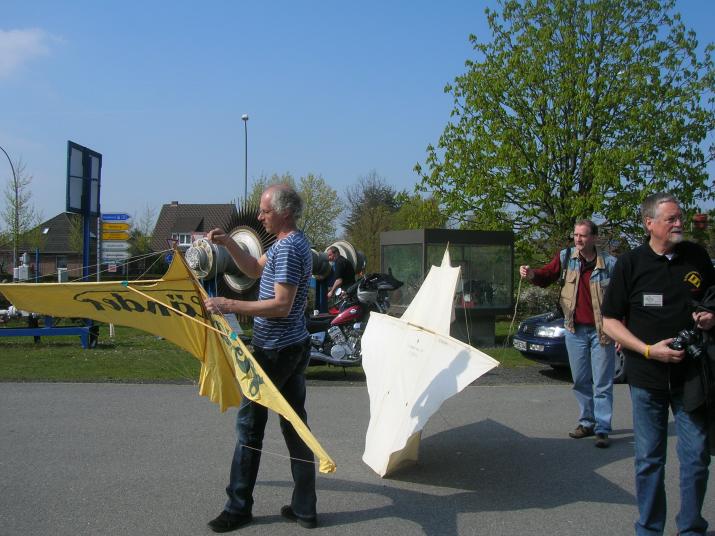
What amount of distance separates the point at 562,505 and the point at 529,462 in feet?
3.06

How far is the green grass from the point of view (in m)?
8.91

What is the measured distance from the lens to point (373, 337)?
508cm

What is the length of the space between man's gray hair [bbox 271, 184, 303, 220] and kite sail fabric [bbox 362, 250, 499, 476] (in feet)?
4.39

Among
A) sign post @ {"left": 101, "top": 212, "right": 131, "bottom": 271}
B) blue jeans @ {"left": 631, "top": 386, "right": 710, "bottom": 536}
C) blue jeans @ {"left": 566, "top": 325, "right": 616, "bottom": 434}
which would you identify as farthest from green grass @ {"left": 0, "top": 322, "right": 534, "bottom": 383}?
blue jeans @ {"left": 631, "top": 386, "right": 710, "bottom": 536}

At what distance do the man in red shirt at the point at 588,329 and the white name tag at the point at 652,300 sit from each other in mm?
2281

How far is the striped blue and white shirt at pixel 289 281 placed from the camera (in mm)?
3850

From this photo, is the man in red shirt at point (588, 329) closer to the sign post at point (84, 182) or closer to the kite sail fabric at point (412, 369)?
the kite sail fabric at point (412, 369)

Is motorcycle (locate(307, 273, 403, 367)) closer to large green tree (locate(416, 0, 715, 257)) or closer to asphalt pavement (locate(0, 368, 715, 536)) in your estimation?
asphalt pavement (locate(0, 368, 715, 536))

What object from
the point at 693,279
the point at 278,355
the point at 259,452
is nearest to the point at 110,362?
the point at 259,452

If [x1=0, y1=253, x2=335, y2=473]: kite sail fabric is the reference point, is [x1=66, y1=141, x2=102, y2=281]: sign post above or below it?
above

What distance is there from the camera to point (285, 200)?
13.0 ft

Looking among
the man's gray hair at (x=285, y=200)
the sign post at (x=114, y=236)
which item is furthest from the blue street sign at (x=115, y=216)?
the man's gray hair at (x=285, y=200)

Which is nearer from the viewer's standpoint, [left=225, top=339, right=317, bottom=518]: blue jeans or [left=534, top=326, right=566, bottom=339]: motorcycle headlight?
[left=225, top=339, right=317, bottom=518]: blue jeans

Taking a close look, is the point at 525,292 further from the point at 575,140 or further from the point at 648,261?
the point at 648,261
